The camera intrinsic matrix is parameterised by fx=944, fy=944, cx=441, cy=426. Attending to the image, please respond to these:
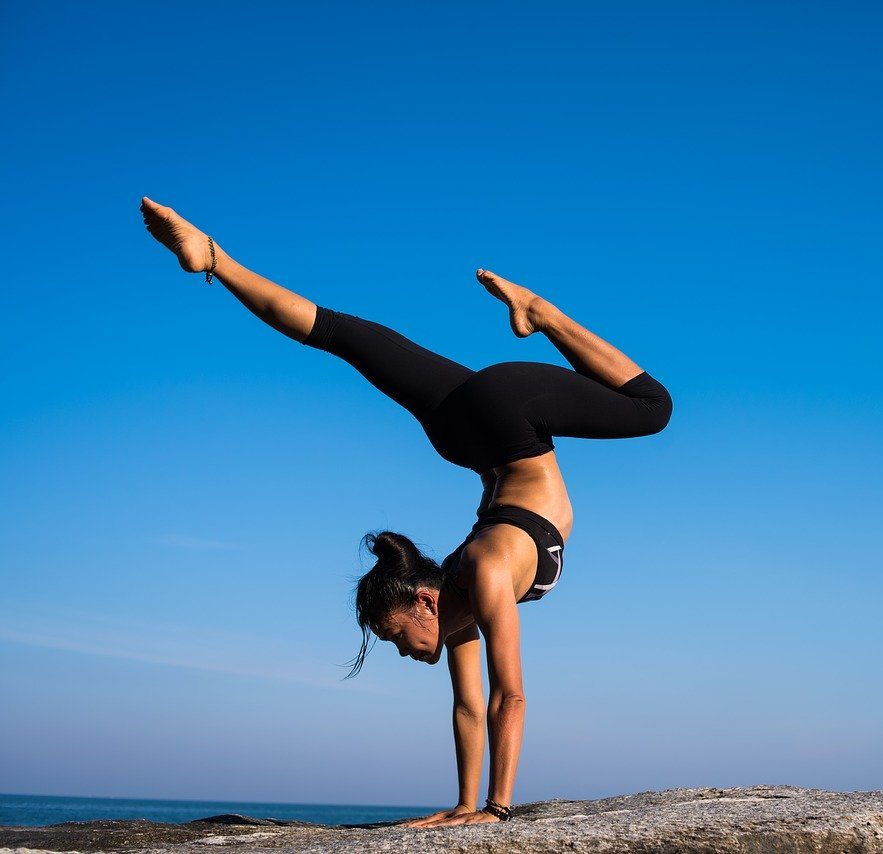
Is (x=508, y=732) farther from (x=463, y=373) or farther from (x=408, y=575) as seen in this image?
(x=463, y=373)

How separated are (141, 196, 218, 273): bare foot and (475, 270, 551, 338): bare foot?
5.11 feet

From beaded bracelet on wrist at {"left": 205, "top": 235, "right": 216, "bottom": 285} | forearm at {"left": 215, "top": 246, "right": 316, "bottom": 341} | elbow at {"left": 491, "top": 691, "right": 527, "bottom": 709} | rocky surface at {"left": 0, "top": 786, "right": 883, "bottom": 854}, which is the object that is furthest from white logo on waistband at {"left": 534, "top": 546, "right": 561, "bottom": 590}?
beaded bracelet on wrist at {"left": 205, "top": 235, "right": 216, "bottom": 285}

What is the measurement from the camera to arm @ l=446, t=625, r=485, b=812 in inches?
182

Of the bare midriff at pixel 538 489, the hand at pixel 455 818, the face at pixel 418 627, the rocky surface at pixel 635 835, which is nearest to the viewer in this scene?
the rocky surface at pixel 635 835

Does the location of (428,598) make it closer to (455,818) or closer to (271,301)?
(455,818)

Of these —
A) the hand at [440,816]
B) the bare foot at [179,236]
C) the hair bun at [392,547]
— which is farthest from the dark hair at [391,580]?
the bare foot at [179,236]

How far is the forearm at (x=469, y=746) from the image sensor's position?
15.0ft

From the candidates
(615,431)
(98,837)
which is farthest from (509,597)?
(98,837)

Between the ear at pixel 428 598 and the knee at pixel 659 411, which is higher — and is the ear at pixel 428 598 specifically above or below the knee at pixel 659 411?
below

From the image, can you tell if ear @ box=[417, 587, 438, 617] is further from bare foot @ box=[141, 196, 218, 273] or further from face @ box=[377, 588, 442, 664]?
bare foot @ box=[141, 196, 218, 273]

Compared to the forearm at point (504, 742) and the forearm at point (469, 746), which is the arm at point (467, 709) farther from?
the forearm at point (504, 742)

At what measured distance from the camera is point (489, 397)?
4602 mm

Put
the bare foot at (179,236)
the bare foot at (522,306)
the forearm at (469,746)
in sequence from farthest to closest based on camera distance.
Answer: the bare foot at (522,306)
the bare foot at (179,236)
the forearm at (469,746)

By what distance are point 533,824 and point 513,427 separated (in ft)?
5.95
